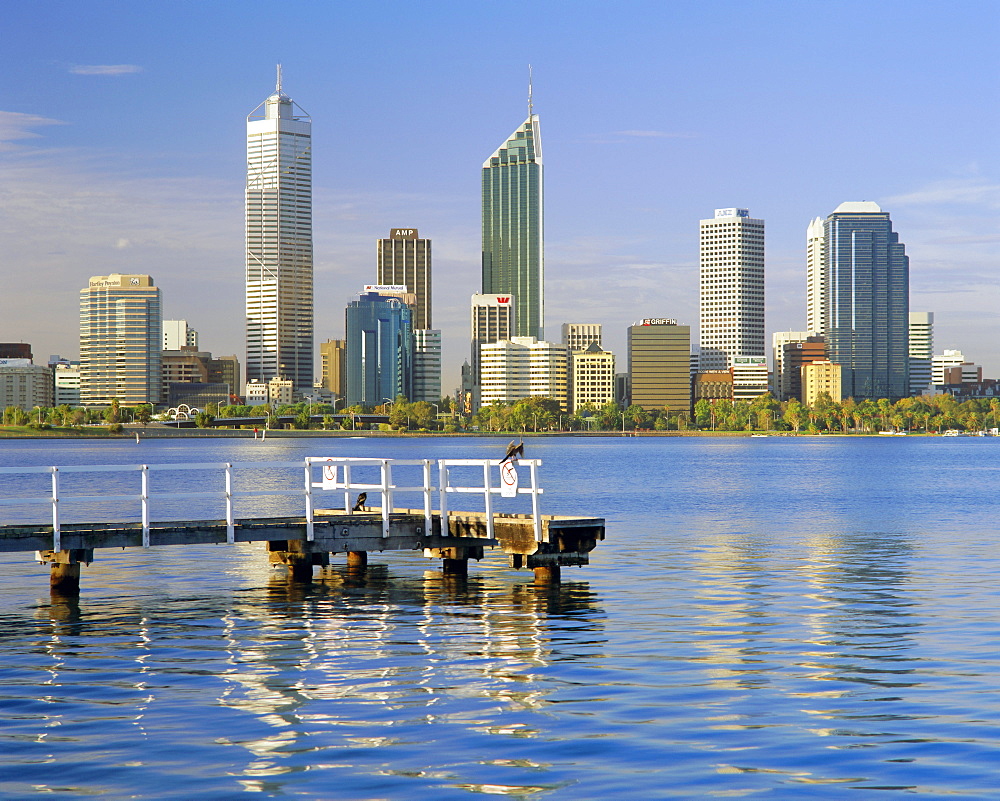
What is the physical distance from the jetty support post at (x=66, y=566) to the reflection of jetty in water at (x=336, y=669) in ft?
1.52

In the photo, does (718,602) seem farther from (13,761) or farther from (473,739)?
(13,761)

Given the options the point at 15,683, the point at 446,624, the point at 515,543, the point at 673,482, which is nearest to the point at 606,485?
the point at 673,482

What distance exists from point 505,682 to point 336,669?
326 centimetres

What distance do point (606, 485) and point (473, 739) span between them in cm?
8689

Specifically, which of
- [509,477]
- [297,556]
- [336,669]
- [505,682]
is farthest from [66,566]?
[505,682]

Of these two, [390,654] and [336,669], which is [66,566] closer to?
[390,654]

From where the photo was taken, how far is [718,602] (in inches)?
1224

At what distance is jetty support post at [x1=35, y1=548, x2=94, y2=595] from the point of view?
31.2 meters

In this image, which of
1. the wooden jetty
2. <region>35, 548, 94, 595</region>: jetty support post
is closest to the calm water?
<region>35, 548, 94, 595</region>: jetty support post

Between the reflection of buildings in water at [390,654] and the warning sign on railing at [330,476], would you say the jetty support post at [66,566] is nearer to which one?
the reflection of buildings in water at [390,654]

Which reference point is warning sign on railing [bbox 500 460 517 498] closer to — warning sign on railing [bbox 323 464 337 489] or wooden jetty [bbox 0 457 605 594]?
wooden jetty [bbox 0 457 605 594]

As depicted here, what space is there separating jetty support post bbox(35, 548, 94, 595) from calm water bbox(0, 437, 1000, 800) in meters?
0.60

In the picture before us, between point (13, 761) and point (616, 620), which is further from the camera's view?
point (616, 620)

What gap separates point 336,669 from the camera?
21734 mm
